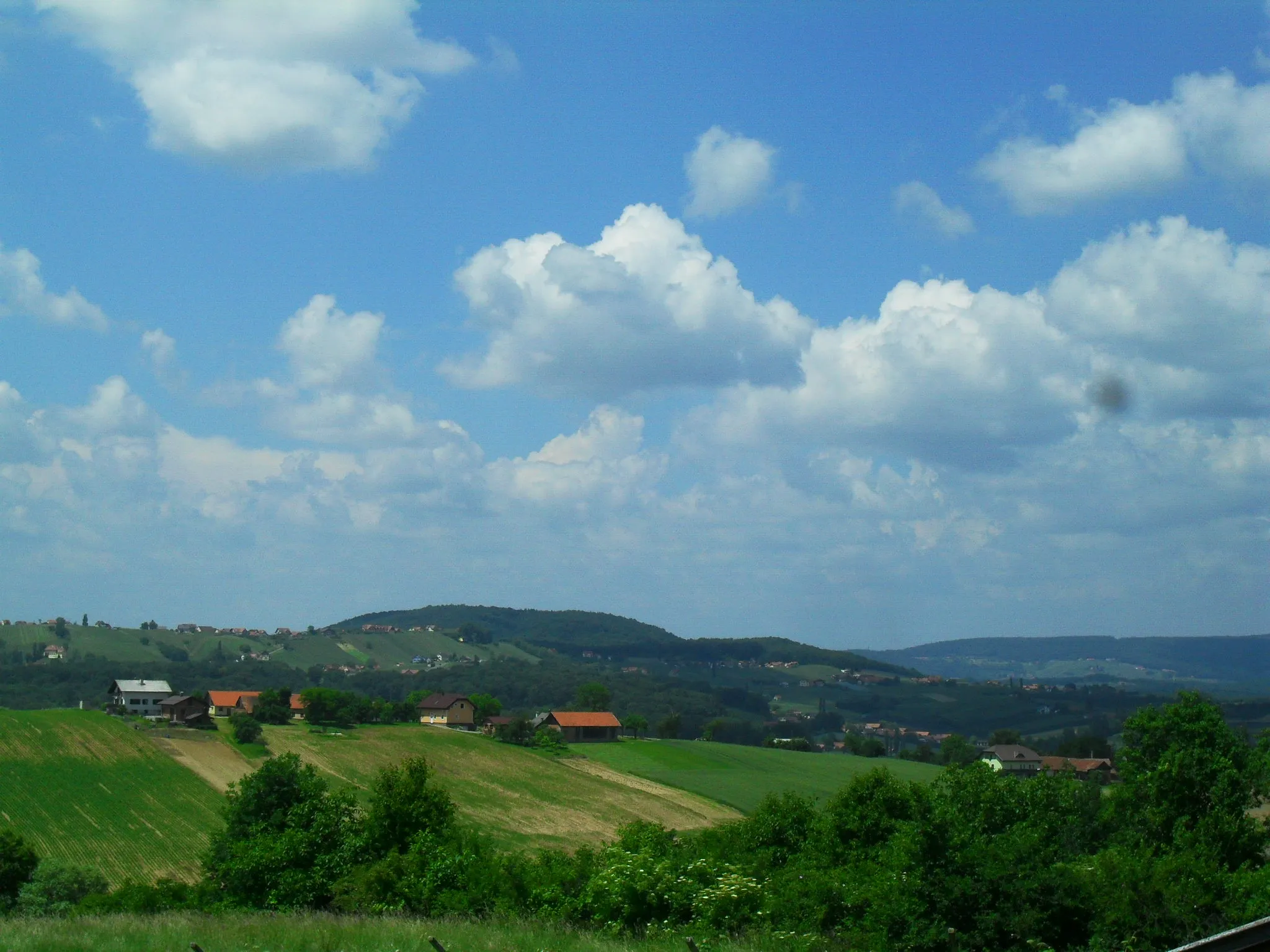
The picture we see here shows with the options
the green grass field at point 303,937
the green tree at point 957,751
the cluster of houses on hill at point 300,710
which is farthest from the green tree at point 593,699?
the green grass field at point 303,937

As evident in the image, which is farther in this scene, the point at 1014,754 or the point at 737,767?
the point at 1014,754

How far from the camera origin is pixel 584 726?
146 m

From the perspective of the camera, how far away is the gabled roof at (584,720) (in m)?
146

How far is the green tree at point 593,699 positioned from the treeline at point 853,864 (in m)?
136

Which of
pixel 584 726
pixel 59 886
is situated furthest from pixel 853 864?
pixel 584 726

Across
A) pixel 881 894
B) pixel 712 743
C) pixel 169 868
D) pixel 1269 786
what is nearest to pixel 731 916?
pixel 881 894

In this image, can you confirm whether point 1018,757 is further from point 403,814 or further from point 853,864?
point 403,814

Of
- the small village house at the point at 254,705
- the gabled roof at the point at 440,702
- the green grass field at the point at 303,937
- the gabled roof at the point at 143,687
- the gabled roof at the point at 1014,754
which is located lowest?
the gabled roof at the point at 1014,754

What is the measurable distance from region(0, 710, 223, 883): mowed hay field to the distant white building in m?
33.5

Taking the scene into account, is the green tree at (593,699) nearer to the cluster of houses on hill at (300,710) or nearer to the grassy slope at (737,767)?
the cluster of houses on hill at (300,710)

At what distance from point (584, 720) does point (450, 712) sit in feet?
62.1

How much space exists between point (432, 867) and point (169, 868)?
4061 centimetres

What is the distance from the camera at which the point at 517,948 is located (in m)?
16.8

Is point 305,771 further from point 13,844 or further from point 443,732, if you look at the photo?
point 443,732
